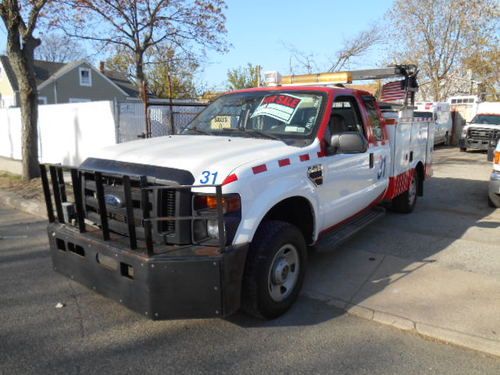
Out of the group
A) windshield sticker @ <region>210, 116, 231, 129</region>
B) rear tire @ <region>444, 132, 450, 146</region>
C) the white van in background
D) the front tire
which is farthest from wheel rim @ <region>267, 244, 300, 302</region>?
rear tire @ <region>444, 132, 450, 146</region>

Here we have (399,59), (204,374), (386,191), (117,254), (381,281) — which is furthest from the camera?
(399,59)

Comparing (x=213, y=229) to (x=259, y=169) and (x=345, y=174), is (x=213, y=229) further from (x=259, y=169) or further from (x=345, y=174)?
(x=345, y=174)

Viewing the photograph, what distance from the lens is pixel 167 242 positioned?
120 inches

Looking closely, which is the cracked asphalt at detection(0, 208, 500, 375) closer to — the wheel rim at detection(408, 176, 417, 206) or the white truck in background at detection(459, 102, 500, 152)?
the wheel rim at detection(408, 176, 417, 206)

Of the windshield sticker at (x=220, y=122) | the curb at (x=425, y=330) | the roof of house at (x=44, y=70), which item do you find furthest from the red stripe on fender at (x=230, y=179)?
the roof of house at (x=44, y=70)

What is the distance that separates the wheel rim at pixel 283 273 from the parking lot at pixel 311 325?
230 mm

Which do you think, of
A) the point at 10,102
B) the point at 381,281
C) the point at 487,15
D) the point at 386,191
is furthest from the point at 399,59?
the point at 10,102

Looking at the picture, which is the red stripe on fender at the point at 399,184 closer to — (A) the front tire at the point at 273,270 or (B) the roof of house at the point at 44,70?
(A) the front tire at the point at 273,270

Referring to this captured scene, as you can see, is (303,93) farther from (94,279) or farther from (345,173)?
(94,279)

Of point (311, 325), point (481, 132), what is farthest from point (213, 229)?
point (481, 132)

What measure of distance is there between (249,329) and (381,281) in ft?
5.35

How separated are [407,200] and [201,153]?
463 centimetres

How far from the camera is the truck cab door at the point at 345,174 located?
159 inches

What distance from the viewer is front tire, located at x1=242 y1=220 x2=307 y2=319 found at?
125 inches
